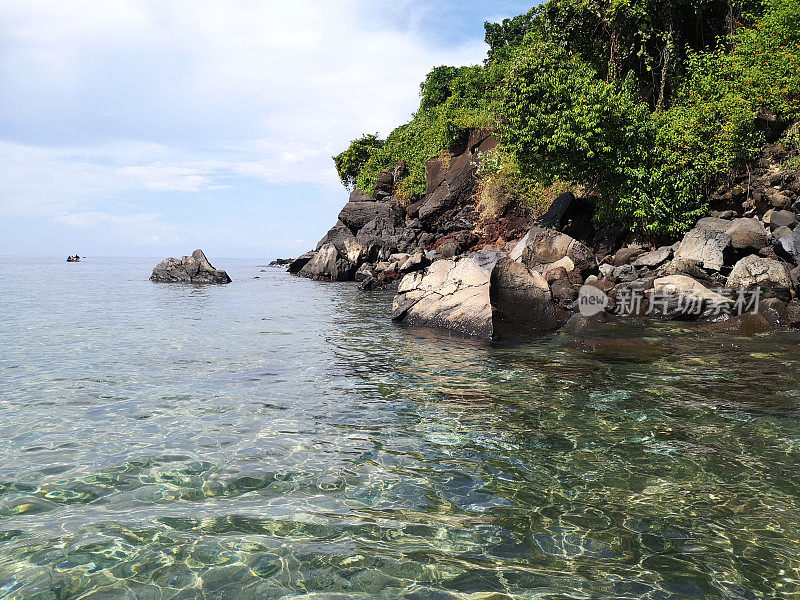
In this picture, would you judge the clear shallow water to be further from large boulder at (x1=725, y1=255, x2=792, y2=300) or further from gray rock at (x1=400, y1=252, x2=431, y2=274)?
gray rock at (x1=400, y1=252, x2=431, y2=274)

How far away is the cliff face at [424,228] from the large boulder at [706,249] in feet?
47.2

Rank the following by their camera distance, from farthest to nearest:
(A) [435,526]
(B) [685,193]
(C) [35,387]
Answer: (B) [685,193] < (C) [35,387] < (A) [435,526]

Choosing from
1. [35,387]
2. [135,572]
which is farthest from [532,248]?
[135,572]

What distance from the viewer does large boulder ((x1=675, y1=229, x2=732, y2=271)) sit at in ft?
58.0

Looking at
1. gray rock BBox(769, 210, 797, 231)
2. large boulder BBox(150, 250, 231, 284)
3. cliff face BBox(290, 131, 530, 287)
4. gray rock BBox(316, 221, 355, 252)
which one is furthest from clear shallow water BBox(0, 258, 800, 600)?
gray rock BBox(316, 221, 355, 252)

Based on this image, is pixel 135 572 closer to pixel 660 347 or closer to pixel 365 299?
pixel 660 347

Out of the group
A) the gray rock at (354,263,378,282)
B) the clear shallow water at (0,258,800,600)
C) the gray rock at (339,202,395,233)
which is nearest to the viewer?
the clear shallow water at (0,258,800,600)

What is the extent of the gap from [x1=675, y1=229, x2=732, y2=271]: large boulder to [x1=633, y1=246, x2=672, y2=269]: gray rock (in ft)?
2.15

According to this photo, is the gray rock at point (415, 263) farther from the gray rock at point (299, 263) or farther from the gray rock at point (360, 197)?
the gray rock at point (299, 263)

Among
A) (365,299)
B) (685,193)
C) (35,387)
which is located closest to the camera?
(35,387)

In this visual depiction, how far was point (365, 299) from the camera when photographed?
25.2 meters

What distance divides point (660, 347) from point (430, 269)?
6928 millimetres

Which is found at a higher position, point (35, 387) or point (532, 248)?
point (532, 248)

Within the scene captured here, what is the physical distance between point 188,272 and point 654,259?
3065 cm
